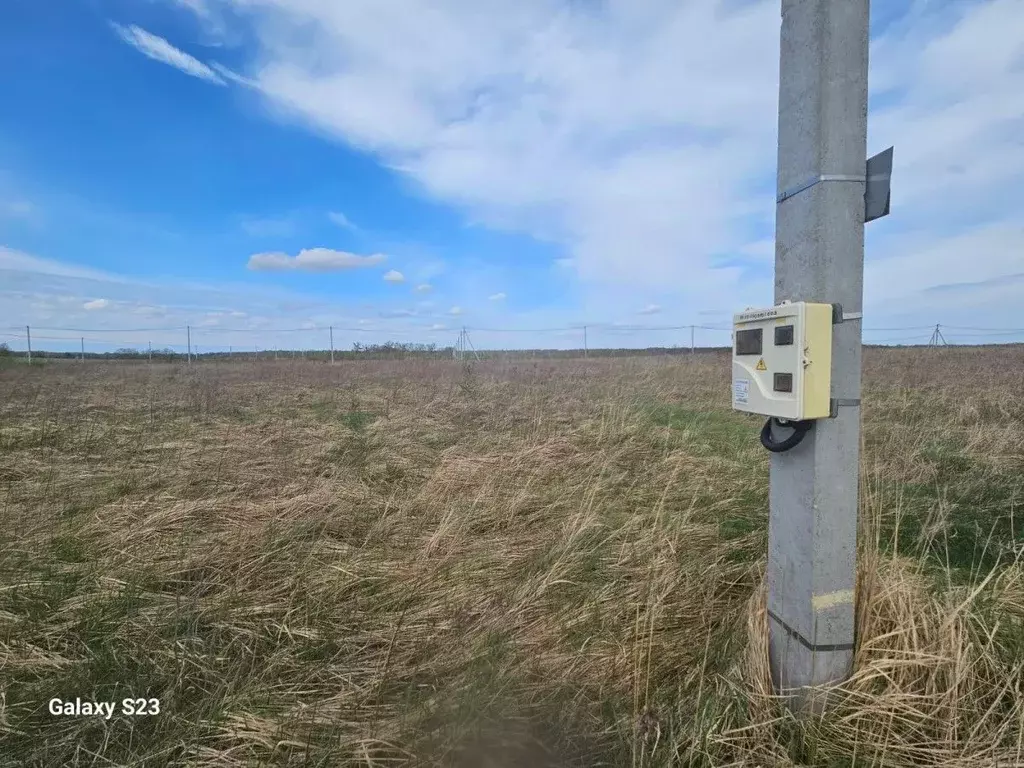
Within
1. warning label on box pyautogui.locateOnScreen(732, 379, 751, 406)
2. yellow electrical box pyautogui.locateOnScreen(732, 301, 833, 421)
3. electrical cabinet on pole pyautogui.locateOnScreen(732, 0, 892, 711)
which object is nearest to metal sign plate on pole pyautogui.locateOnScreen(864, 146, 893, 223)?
electrical cabinet on pole pyautogui.locateOnScreen(732, 0, 892, 711)

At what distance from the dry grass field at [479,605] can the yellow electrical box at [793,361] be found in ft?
2.53

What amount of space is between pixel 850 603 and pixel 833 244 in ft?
3.33

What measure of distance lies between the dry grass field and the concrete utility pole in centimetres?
24

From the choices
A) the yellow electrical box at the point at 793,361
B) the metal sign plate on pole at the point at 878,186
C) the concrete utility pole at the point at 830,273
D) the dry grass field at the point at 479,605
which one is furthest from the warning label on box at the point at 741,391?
the dry grass field at the point at 479,605

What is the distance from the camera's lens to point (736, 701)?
1.62m

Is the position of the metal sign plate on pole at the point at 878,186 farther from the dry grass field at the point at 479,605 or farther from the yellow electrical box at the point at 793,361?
the dry grass field at the point at 479,605

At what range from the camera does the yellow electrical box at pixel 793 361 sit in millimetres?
1411

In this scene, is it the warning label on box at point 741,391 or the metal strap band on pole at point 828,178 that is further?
the warning label on box at point 741,391

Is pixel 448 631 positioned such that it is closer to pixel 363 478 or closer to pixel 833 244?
pixel 833 244

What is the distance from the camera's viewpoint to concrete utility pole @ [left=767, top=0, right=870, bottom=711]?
57.6 inches

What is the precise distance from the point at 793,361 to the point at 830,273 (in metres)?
0.27

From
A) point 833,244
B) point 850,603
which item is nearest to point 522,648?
point 850,603

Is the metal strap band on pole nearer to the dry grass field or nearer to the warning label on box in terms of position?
the warning label on box

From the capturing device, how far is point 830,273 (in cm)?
146
